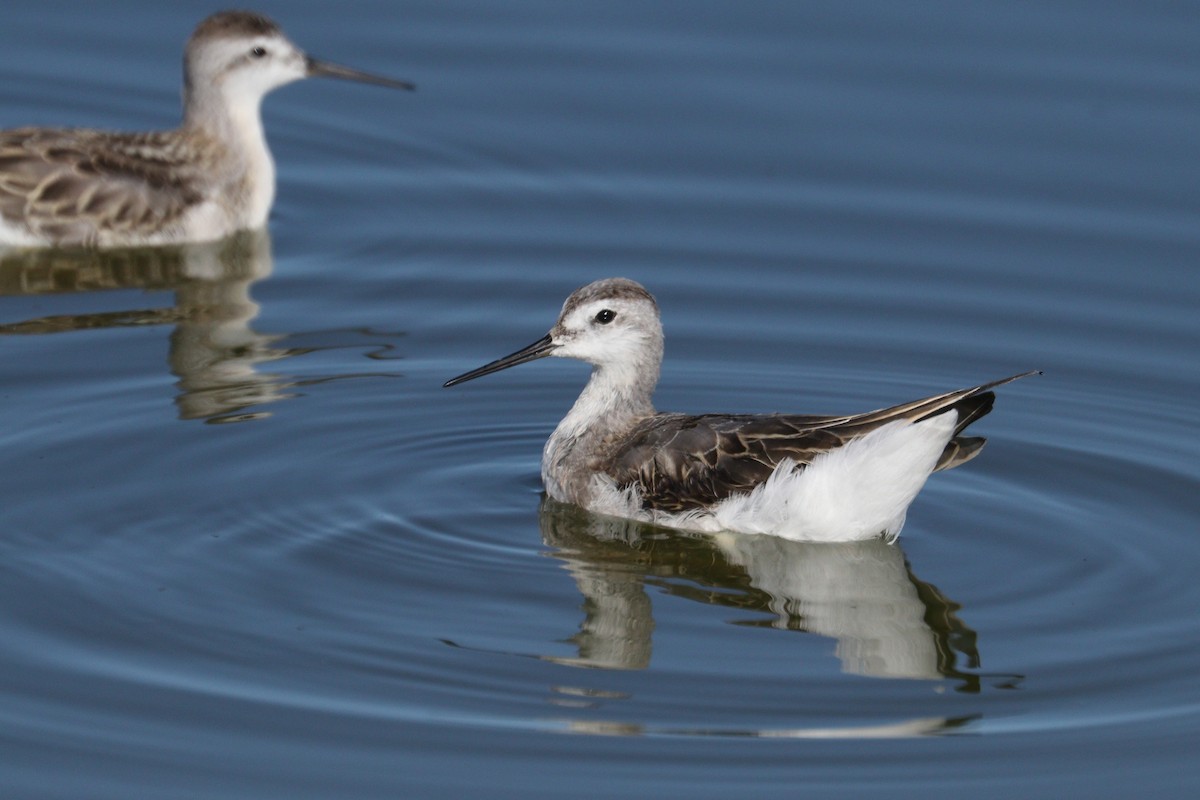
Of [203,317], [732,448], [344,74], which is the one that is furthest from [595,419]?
[344,74]

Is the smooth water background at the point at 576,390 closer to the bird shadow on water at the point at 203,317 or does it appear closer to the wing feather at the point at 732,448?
the bird shadow on water at the point at 203,317

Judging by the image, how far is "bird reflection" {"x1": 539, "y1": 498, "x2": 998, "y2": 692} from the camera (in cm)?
962

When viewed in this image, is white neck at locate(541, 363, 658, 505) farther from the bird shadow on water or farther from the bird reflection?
the bird shadow on water

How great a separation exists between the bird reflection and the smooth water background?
3 centimetres

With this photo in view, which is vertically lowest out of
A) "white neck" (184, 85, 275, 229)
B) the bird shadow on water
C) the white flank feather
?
the white flank feather

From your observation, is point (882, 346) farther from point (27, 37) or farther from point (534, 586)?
point (27, 37)

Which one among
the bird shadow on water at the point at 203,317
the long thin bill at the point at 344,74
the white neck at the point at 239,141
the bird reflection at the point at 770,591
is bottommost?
the bird reflection at the point at 770,591

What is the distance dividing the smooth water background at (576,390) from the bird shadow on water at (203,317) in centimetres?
4

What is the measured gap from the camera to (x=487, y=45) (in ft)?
57.1

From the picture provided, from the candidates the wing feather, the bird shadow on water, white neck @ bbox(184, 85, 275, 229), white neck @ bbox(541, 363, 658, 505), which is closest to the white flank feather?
the wing feather

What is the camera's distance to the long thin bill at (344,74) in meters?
16.0

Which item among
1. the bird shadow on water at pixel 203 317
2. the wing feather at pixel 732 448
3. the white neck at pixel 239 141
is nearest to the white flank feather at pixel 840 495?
the wing feather at pixel 732 448

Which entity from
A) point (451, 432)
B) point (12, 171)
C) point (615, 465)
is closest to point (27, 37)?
point (12, 171)

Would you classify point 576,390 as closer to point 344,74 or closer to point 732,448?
point 732,448
